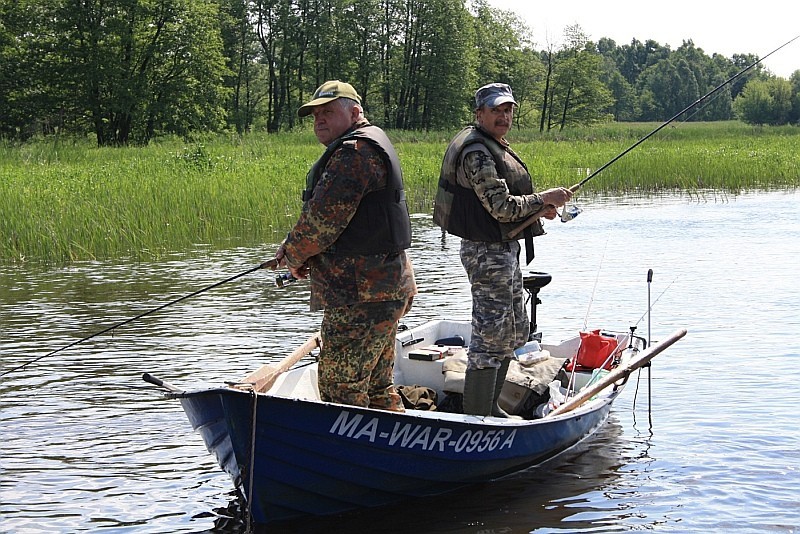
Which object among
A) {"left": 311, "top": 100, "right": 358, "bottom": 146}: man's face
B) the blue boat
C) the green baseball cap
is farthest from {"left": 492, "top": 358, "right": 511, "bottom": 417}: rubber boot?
the green baseball cap

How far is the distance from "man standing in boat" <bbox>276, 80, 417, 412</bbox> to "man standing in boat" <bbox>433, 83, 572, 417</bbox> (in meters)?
0.56

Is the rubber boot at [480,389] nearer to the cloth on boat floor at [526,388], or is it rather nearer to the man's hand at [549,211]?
the cloth on boat floor at [526,388]

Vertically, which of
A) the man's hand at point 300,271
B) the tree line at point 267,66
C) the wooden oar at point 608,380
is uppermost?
the tree line at point 267,66

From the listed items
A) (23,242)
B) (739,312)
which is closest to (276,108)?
(23,242)

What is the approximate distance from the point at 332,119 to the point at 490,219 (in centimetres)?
105

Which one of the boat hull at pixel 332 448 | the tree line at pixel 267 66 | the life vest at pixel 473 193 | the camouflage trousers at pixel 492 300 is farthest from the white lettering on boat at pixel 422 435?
the tree line at pixel 267 66

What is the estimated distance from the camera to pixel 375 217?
5.00 meters

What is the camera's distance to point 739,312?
10.6m

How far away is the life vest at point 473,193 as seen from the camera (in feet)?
18.3

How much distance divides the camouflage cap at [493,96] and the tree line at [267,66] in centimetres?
1290

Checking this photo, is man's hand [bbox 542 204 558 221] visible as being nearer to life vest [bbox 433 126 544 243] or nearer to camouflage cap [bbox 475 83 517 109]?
life vest [bbox 433 126 544 243]

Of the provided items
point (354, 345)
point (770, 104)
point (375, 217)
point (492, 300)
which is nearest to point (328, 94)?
point (375, 217)

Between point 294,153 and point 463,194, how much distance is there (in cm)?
2067

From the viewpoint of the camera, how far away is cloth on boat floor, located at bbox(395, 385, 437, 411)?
6.28m
